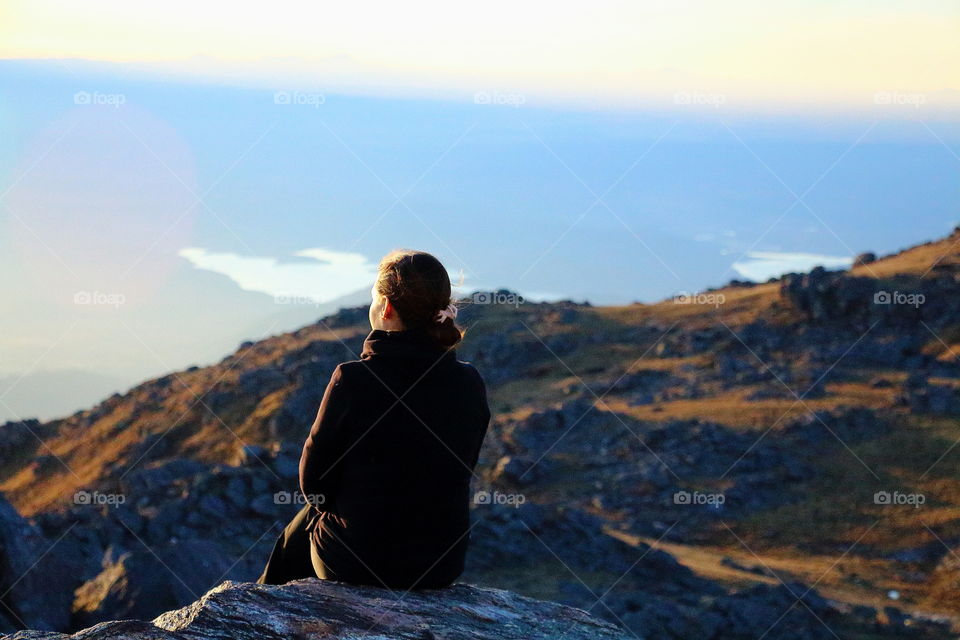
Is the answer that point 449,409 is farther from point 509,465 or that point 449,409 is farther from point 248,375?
Answer: point 248,375

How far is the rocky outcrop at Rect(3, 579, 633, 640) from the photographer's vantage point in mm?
5825

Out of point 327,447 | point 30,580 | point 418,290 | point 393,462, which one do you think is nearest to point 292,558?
point 327,447

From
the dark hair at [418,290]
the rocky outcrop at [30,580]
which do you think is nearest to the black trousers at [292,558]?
the dark hair at [418,290]

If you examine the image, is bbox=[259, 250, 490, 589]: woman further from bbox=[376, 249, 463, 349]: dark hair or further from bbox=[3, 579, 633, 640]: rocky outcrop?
bbox=[3, 579, 633, 640]: rocky outcrop

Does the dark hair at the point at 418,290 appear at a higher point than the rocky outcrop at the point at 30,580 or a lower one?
higher

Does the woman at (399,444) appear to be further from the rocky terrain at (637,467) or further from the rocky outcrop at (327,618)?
the rocky terrain at (637,467)

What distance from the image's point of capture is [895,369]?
117 ft

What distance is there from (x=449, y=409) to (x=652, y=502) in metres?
22.6

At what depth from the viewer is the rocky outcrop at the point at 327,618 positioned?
19.1ft

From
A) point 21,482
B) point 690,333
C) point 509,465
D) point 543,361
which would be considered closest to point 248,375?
point 21,482

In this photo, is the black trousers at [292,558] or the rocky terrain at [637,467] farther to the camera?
the rocky terrain at [637,467]

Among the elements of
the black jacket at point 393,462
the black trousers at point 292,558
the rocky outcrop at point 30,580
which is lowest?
the rocky outcrop at point 30,580

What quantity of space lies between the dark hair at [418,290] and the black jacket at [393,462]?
0.29 feet

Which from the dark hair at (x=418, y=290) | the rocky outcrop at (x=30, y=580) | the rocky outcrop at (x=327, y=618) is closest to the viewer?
the rocky outcrop at (x=327, y=618)
